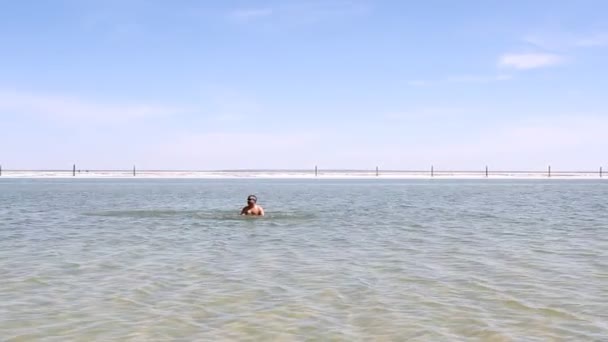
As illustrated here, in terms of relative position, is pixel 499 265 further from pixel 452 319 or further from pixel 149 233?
pixel 149 233

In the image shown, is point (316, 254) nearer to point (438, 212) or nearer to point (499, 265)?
point (499, 265)

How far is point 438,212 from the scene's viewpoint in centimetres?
3406

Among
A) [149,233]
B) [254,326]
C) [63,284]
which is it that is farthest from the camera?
[149,233]

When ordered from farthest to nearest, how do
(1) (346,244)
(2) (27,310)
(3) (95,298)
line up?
(1) (346,244)
(3) (95,298)
(2) (27,310)

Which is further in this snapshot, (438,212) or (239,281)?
(438,212)

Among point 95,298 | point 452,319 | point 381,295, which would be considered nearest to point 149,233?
point 95,298

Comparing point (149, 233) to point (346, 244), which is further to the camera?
point (149, 233)

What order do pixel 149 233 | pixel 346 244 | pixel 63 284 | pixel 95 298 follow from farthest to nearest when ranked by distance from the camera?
pixel 149 233 < pixel 346 244 < pixel 63 284 < pixel 95 298

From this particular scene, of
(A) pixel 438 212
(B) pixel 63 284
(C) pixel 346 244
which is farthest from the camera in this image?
(A) pixel 438 212

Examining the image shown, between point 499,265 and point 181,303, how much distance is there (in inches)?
308

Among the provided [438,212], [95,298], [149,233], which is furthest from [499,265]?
[438,212]

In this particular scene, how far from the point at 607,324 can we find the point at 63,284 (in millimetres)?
9602

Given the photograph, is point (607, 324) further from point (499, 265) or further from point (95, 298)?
point (95, 298)

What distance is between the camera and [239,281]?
513 inches
